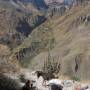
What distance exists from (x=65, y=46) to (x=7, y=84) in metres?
99.2

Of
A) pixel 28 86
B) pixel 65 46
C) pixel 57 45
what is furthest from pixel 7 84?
pixel 57 45

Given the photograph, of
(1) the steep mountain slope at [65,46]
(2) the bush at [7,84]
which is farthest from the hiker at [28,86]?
(1) the steep mountain slope at [65,46]

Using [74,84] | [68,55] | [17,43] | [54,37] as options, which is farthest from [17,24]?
[74,84]

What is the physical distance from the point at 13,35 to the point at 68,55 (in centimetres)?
6818

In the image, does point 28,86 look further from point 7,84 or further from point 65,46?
point 65,46

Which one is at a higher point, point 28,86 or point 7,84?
point 7,84

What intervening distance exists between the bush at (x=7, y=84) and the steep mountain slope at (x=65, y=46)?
5768 centimetres

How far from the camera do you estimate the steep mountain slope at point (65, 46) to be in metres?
94.2

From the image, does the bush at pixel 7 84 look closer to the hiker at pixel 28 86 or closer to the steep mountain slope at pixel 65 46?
the hiker at pixel 28 86

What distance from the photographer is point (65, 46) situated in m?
118

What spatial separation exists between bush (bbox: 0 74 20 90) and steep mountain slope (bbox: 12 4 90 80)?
57676mm

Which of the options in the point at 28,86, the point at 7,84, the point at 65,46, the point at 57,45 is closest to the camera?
the point at 7,84

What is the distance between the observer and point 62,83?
24.1 meters

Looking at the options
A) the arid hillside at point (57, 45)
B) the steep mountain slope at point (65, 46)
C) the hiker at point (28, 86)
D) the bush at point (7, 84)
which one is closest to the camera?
the bush at point (7, 84)
